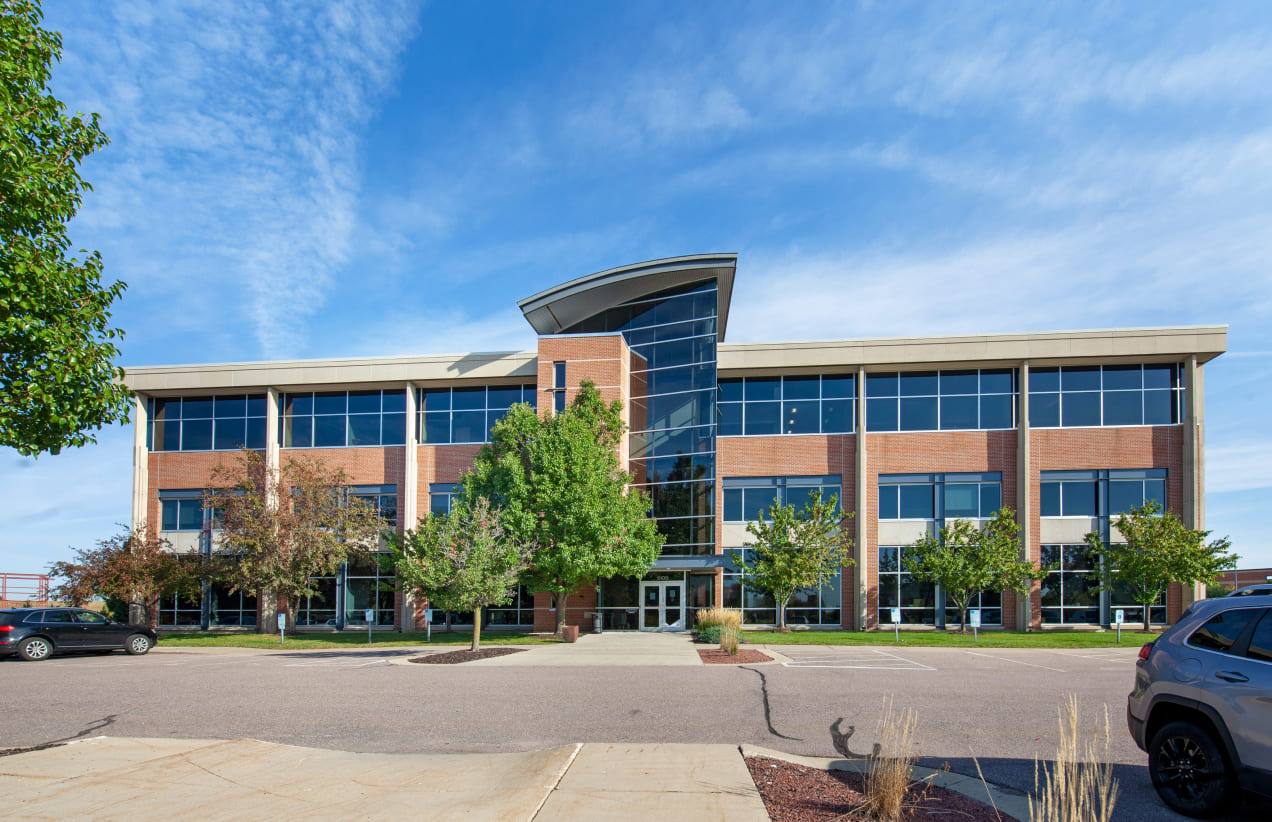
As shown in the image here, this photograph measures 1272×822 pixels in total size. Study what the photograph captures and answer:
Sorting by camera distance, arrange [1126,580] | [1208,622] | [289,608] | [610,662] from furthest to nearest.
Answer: [289,608] → [1126,580] → [610,662] → [1208,622]

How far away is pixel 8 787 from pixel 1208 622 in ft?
34.4

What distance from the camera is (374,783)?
24.5ft

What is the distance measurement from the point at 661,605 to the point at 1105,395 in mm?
19695

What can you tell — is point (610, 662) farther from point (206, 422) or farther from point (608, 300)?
point (206, 422)

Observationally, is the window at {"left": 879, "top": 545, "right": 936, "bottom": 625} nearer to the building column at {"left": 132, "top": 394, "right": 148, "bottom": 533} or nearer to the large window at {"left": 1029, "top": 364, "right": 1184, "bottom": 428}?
the large window at {"left": 1029, "top": 364, "right": 1184, "bottom": 428}

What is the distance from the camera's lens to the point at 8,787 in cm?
736

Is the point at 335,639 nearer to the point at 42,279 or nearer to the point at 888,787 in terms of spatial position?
the point at 42,279

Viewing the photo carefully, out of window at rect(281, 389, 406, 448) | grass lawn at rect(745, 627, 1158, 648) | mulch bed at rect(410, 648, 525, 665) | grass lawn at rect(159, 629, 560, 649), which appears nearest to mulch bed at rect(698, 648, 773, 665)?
grass lawn at rect(745, 627, 1158, 648)

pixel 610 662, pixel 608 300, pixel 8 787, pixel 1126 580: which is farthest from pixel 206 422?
pixel 1126 580

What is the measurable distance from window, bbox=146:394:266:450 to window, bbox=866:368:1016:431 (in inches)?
1064

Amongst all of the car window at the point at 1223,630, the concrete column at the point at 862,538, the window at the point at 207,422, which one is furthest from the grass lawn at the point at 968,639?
the window at the point at 207,422

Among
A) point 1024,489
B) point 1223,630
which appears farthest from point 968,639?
point 1223,630

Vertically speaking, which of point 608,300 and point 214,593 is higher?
point 608,300

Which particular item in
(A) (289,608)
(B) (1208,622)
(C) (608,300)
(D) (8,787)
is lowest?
(A) (289,608)
